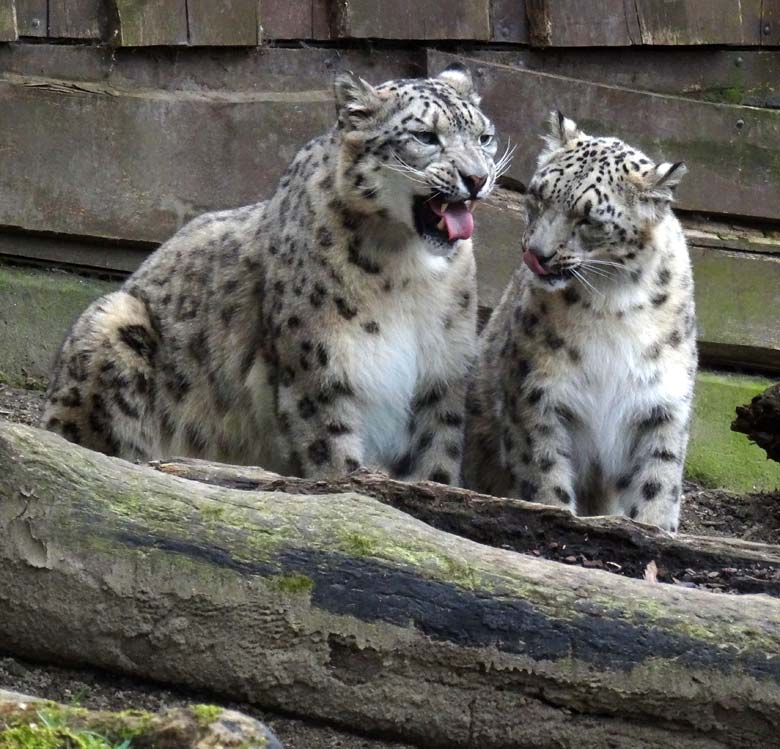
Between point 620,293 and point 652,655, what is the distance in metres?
2.36

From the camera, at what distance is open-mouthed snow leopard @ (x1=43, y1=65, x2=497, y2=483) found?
5738 millimetres

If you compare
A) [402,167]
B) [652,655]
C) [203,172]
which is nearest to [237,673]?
[652,655]

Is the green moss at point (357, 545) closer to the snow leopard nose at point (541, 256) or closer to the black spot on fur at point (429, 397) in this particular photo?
the snow leopard nose at point (541, 256)

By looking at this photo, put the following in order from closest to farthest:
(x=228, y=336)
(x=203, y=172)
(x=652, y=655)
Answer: (x=652, y=655), (x=228, y=336), (x=203, y=172)

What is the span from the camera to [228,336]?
6.45 meters

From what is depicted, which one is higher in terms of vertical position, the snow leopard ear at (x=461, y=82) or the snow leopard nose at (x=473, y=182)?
the snow leopard ear at (x=461, y=82)

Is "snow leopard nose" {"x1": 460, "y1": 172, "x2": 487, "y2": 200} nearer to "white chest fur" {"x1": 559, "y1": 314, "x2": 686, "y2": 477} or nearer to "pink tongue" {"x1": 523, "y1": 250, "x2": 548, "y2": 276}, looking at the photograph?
"pink tongue" {"x1": 523, "y1": 250, "x2": 548, "y2": 276}

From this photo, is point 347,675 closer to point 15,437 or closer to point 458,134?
point 15,437

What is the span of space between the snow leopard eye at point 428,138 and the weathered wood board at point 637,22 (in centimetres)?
238

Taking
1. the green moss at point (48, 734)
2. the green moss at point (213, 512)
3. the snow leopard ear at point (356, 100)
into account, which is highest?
the snow leopard ear at point (356, 100)

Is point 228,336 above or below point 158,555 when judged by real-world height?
above

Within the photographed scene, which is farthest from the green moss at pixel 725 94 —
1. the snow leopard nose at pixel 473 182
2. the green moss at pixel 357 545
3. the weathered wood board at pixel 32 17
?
the green moss at pixel 357 545

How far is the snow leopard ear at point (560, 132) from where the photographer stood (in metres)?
6.02

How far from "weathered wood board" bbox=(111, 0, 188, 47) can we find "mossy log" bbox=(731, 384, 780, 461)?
11.0 feet
